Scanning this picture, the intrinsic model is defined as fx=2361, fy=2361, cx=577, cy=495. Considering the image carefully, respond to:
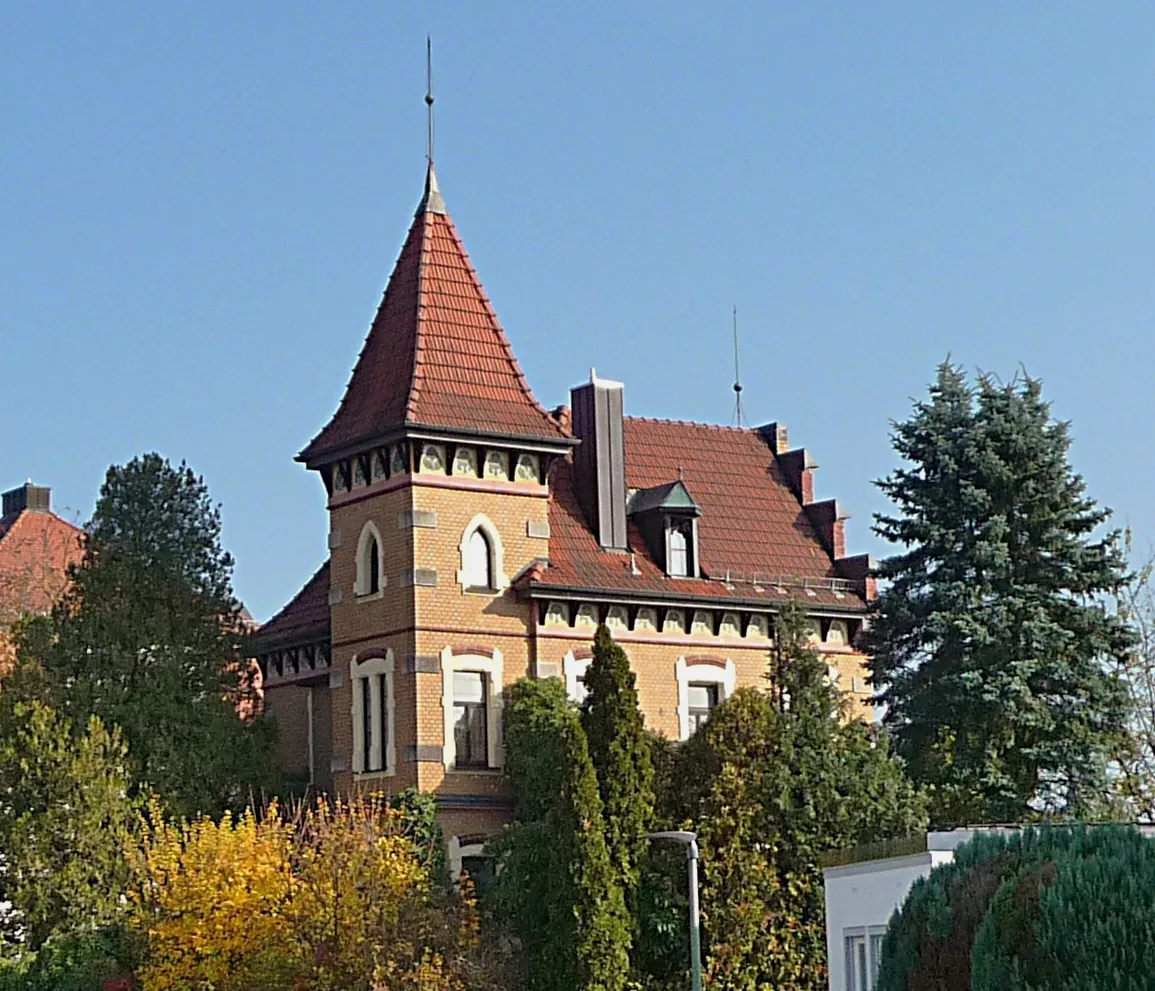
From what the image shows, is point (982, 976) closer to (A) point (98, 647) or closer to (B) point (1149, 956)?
(B) point (1149, 956)

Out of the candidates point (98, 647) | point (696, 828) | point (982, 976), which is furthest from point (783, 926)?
point (982, 976)

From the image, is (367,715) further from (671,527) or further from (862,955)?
(862,955)

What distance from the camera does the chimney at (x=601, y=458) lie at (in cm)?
4991

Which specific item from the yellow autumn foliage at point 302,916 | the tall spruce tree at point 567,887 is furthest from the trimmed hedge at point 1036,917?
the yellow autumn foliage at point 302,916

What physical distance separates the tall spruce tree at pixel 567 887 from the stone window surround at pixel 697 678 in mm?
6249

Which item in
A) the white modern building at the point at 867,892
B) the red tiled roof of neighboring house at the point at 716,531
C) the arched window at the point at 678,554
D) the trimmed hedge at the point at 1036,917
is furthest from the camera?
the arched window at the point at 678,554

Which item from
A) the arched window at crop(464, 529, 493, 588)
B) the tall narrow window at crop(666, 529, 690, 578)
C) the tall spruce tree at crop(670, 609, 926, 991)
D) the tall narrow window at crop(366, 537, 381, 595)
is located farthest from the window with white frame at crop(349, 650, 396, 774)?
the tall narrow window at crop(666, 529, 690, 578)

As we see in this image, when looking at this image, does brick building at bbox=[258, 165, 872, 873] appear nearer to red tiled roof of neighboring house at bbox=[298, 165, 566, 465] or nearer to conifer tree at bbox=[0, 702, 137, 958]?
red tiled roof of neighboring house at bbox=[298, 165, 566, 465]

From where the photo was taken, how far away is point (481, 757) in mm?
46156

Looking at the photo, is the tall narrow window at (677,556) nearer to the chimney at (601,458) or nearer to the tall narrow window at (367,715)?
the chimney at (601,458)

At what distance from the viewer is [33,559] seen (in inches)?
2677

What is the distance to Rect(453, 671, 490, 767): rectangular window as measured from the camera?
46.0 metres

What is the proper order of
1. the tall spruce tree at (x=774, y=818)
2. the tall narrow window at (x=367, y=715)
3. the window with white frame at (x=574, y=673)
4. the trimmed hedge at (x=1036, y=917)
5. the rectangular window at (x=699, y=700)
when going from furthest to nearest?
the rectangular window at (x=699, y=700), the window with white frame at (x=574, y=673), the tall narrow window at (x=367, y=715), the tall spruce tree at (x=774, y=818), the trimmed hedge at (x=1036, y=917)

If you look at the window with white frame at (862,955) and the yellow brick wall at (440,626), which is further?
the yellow brick wall at (440,626)
